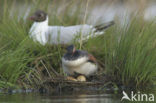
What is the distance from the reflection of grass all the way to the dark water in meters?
0.75

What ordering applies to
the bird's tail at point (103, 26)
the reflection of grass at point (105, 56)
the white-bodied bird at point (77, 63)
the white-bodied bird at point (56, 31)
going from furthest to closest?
the bird's tail at point (103, 26) → the white-bodied bird at point (56, 31) → the white-bodied bird at point (77, 63) → the reflection of grass at point (105, 56)

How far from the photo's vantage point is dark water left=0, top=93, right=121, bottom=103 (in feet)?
21.1

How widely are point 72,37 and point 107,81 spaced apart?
247cm

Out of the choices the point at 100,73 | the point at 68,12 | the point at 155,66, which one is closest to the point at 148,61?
the point at 155,66

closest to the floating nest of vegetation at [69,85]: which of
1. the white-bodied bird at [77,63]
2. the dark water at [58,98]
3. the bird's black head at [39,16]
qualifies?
the dark water at [58,98]

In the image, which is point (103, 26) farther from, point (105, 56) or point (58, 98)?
point (58, 98)

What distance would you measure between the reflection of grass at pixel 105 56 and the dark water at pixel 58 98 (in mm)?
749

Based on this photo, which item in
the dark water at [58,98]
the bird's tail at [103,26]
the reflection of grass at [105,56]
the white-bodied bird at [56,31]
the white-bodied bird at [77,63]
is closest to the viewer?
the dark water at [58,98]

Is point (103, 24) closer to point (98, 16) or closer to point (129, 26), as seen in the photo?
point (98, 16)

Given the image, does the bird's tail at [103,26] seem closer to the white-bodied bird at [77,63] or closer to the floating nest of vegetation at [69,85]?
the white-bodied bird at [77,63]

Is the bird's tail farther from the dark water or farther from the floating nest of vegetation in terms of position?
the dark water

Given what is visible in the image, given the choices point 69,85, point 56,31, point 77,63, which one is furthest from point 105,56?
point 56,31

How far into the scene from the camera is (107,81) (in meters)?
7.87

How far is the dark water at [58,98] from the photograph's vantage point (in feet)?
21.1
